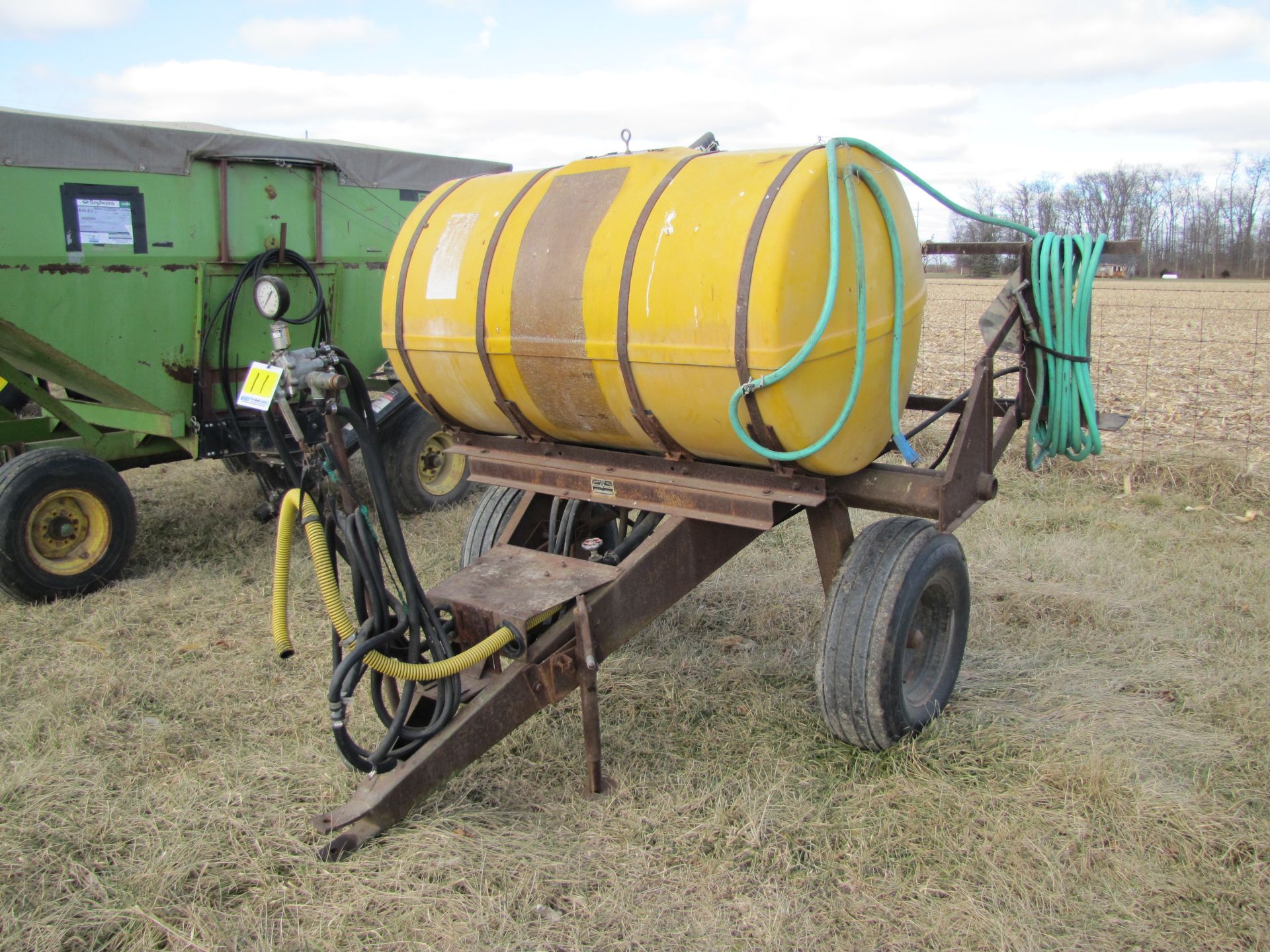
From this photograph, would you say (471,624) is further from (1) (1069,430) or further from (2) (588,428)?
(1) (1069,430)

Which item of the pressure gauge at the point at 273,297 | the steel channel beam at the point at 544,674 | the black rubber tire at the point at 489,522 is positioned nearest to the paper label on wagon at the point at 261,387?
the pressure gauge at the point at 273,297

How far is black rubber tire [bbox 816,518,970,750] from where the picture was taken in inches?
129

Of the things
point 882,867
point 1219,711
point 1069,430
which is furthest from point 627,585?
point 1219,711

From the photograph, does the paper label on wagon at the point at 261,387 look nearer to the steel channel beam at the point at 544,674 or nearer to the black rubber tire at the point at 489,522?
the steel channel beam at the point at 544,674

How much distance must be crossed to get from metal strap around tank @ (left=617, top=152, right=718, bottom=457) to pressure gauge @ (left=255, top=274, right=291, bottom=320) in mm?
994

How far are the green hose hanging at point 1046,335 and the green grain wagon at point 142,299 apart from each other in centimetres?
296

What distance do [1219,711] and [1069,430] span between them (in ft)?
3.91

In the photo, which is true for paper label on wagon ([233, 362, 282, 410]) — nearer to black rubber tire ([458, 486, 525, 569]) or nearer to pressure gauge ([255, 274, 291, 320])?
pressure gauge ([255, 274, 291, 320])

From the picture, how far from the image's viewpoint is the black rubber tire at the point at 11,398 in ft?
22.8

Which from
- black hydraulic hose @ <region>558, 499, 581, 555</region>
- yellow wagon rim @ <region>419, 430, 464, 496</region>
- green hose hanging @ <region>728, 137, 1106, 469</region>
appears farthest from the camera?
yellow wagon rim @ <region>419, 430, 464, 496</region>

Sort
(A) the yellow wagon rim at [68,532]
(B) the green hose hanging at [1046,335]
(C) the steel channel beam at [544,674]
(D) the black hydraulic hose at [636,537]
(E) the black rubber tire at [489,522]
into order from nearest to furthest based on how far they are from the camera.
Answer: (C) the steel channel beam at [544,674] < (B) the green hose hanging at [1046,335] < (D) the black hydraulic hose at [636,537] < (E) the black rubber tire at [489,522] < (A) the yellow wagon rim at [68,532]

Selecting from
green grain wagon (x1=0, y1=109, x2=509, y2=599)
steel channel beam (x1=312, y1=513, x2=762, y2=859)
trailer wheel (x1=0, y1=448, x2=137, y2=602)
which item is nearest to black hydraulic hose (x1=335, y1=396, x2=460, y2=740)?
steel channel beam (x1=312, y1=513, x2=762, y2=859)

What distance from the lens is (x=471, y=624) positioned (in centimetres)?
326

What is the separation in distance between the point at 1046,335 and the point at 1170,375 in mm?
8975
